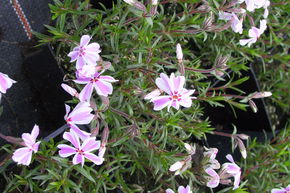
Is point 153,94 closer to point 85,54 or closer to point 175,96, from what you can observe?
point 175,96

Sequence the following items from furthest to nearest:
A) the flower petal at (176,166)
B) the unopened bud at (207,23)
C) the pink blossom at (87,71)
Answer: the unopened bud at (207,23)
the flower petal at (176,166)
the pink blossom at (87,71)

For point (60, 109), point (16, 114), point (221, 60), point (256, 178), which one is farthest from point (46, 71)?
point (256, 178)

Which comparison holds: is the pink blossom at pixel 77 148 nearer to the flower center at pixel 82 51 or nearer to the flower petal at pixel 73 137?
the flower petal at pixel 73 137

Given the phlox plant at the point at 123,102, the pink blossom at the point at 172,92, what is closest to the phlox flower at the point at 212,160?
the phlox plant at the point at 123,102

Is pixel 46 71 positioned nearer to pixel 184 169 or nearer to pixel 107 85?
pixel 107 85

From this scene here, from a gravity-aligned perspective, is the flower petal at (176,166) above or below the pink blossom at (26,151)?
below

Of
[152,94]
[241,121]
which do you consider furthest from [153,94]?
[241,121]
